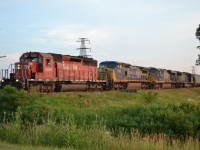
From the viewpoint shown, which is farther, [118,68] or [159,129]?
[118,68]

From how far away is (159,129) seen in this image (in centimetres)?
1388

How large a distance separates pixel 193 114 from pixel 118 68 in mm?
28493

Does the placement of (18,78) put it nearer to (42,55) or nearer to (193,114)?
(42,55)

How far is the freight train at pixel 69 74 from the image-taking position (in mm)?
27906

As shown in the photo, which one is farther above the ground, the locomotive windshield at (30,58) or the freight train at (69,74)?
the locomotive windshield at (30,58)

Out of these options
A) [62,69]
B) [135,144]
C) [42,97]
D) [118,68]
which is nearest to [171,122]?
[135,144]

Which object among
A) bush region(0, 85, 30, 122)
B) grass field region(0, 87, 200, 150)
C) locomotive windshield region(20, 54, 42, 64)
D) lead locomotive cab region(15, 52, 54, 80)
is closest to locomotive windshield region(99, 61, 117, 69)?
lead locomotive cab region(15, 52, 54, 80)

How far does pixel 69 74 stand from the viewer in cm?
3238

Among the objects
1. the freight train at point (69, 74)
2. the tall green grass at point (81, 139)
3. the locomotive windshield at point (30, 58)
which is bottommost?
the tall green grass at point (81, 139)

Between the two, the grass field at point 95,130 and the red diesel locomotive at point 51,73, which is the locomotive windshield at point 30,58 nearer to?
the red diesel locomotive at point 51,73

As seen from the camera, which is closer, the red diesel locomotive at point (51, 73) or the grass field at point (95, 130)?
the grass field at point (95, 130)

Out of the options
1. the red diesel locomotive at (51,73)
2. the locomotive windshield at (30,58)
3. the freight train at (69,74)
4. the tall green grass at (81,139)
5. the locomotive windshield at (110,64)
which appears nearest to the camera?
the tall green grass at (81,139)

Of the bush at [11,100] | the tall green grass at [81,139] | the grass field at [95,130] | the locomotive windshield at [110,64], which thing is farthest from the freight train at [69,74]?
the tall green grass at [81,139]

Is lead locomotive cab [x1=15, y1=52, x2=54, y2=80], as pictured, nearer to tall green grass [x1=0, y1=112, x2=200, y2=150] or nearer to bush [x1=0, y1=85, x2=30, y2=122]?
bush [x1=0, y1=85, x2=30, y2=122]
